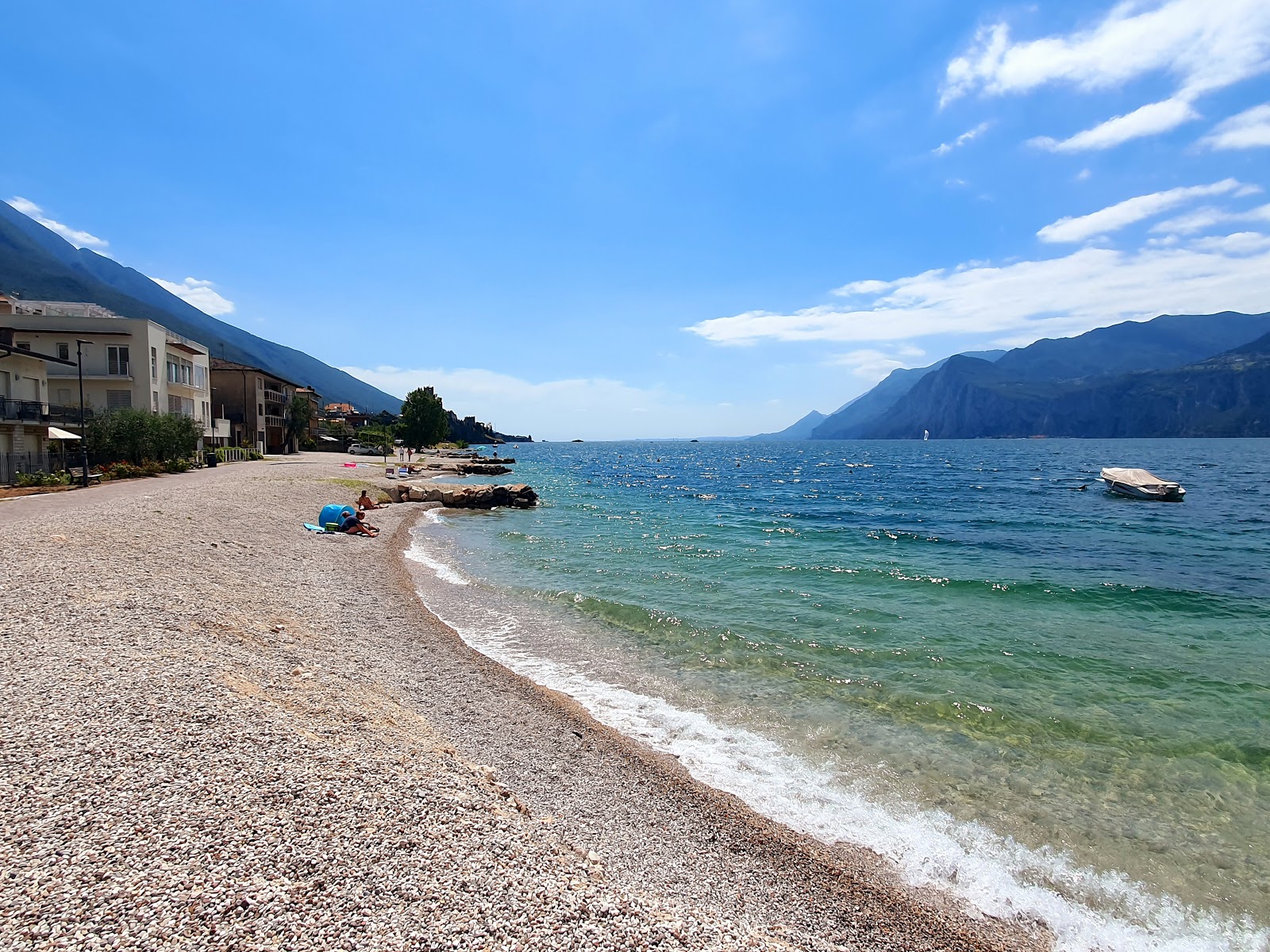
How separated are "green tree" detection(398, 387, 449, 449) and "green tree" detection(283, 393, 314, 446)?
14.1 meters

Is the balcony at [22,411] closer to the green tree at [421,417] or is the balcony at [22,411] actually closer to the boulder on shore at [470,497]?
the boulder on shore at [470,497]

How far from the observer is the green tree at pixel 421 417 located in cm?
9994

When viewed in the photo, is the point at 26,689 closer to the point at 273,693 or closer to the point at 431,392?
the point at 273,693

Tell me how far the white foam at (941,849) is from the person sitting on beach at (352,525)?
64.0 feet

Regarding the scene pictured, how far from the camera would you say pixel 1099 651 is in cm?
1388

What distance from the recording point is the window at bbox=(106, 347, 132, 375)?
4709 cm

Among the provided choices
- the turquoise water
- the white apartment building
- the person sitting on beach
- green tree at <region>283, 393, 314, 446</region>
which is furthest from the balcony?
green tree at <region>283, 393, 314, 446</region>

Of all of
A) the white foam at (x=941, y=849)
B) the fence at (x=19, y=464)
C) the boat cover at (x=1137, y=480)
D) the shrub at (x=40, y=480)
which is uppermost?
the fence at (x=19, y=464)

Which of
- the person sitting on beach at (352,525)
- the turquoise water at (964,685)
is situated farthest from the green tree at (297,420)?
the turquoise water at (964,685)

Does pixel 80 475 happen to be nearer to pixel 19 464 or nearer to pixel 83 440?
pixel 83 440

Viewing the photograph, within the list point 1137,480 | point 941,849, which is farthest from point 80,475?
point 1137,480

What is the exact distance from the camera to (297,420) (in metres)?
91.1

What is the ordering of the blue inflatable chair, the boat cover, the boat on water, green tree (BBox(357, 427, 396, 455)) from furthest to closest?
1. green tree (BBox(357, 427, 396, 455))
2. the boat cover
3. the boat on water
4. the blue inflatable chair

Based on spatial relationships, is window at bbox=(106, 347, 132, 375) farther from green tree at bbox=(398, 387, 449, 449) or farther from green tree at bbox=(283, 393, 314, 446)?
green tree at bbox=(398, 387, 449, 449)
